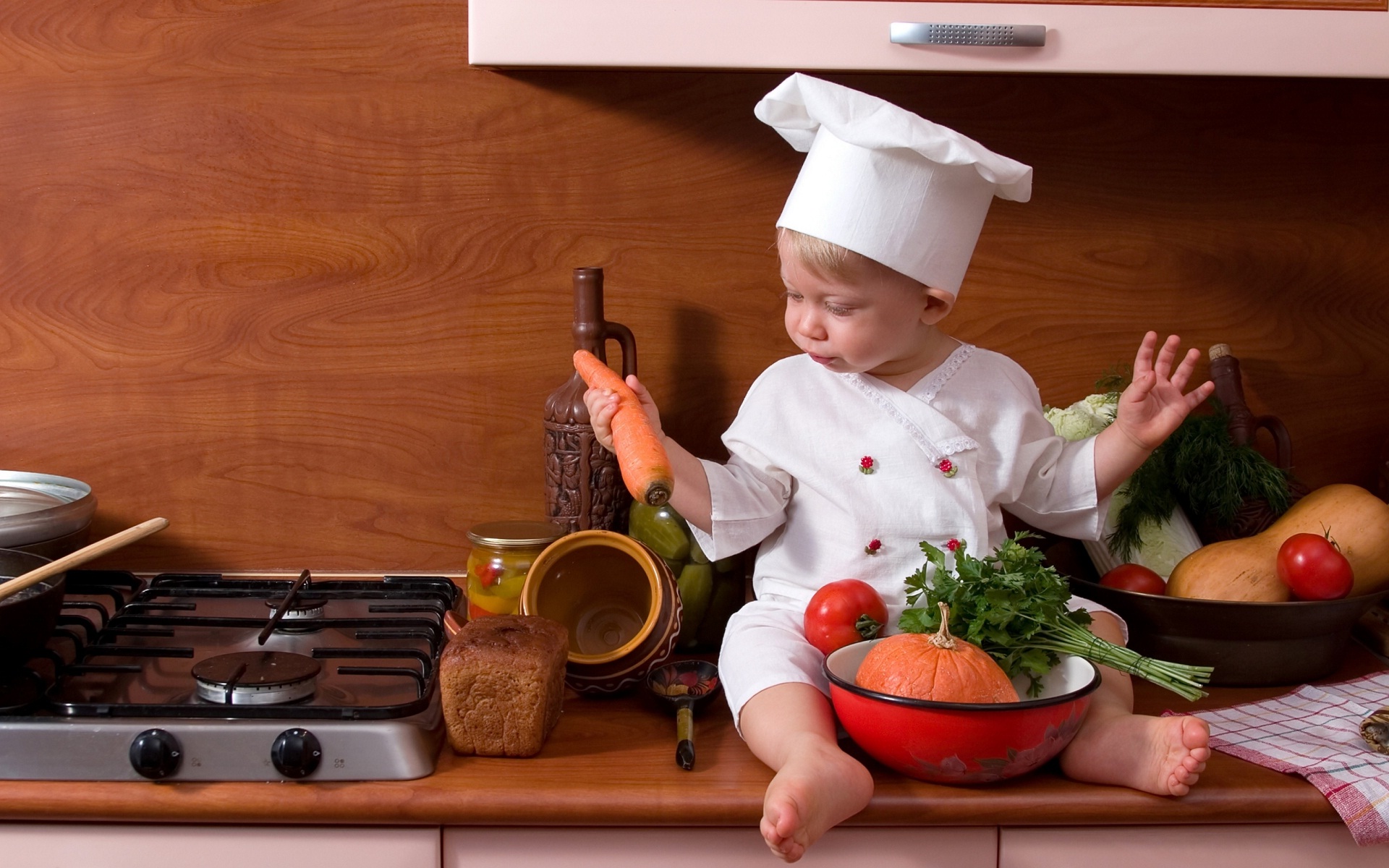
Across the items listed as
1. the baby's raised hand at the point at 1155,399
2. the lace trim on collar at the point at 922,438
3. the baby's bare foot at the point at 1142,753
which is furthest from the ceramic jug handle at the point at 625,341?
the baby's bare foot at the point at 1142,753

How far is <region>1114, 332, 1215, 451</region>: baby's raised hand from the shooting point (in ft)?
4.08

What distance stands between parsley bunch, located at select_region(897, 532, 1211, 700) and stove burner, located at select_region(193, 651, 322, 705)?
0.56 metres

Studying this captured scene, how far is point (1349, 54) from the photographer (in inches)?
47.1

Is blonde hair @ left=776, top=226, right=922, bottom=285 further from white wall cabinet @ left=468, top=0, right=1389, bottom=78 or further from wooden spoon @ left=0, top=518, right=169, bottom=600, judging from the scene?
wooden spoon @ left=0, top=518, right=169, bottom=600

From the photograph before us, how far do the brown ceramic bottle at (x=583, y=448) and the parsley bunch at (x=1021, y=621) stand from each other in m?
0.43

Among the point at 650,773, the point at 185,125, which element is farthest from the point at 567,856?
the point at 185,125

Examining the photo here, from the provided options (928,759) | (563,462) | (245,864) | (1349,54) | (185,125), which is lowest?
(245,864)

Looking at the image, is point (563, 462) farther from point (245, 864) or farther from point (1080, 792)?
point (1080, 792)

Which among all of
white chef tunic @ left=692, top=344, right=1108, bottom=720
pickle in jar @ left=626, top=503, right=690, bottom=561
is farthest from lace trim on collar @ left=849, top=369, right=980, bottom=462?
pickle in jar @ left=626, top=503, right=690, bottom=561

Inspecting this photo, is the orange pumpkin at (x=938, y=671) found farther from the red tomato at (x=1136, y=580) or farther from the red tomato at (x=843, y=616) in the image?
the red tomato at (x=1136, y=580)

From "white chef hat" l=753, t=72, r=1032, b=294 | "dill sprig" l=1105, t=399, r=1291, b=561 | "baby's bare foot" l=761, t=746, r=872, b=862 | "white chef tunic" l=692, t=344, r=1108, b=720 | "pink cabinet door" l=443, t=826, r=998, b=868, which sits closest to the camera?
"baby's bare foot" l=761, t=746, r=872, b=862

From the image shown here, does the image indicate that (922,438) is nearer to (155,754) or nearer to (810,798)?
(810,798)

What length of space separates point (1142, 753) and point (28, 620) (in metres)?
0.98

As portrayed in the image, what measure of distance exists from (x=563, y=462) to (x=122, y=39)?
0.74 meters
